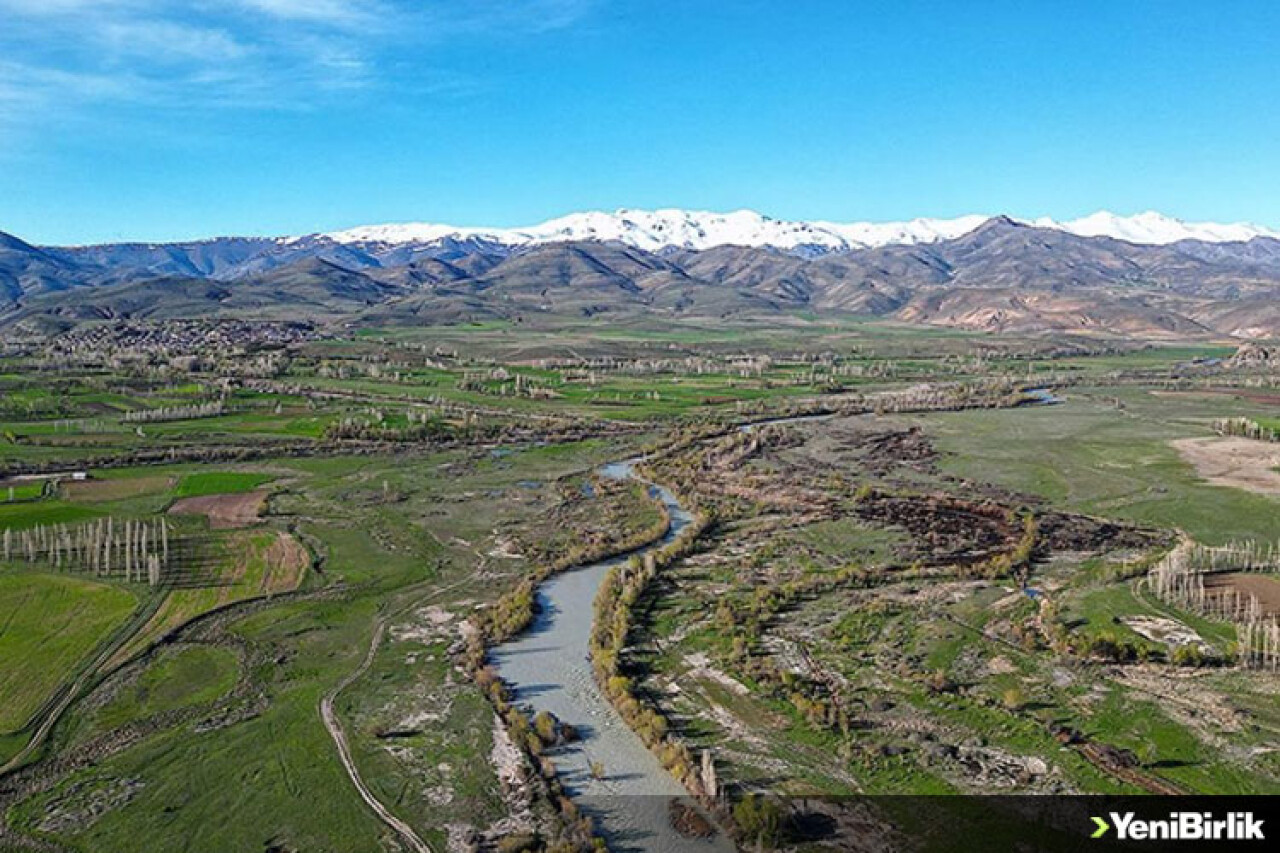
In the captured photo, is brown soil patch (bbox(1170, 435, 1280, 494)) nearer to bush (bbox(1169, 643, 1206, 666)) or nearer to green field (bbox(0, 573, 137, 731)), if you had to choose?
bush (bbox(1169, 643, 1206, 666))

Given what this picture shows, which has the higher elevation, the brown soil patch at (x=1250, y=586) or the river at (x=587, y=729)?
the brown soil patch at (x=1250, y=586)

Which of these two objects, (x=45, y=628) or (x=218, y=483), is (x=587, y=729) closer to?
(x=45, y=628)

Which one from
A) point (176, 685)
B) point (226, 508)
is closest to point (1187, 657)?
point (176, 685)

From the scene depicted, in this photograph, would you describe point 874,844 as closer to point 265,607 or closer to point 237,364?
point 265,607

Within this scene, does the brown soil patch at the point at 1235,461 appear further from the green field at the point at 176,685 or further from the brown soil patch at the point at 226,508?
the brown soil patch at the point at 226,508

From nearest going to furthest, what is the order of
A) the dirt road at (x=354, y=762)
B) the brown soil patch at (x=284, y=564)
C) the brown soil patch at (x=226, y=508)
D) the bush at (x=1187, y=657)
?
the dirt road at (x=354, y=762)
the bush at (x=1187, y=657)
the brown soil patch at (x=284, y=564)
the brown soil patch at (x=226, y=508)

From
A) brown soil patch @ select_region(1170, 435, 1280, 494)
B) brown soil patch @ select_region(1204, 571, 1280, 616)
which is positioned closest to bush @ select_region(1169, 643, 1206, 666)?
brown soil patch @ select_region(1204, 571, 1280, 616)

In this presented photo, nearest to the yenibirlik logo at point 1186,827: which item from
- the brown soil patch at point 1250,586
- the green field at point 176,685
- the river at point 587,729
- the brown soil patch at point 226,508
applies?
the river at point 587,729
